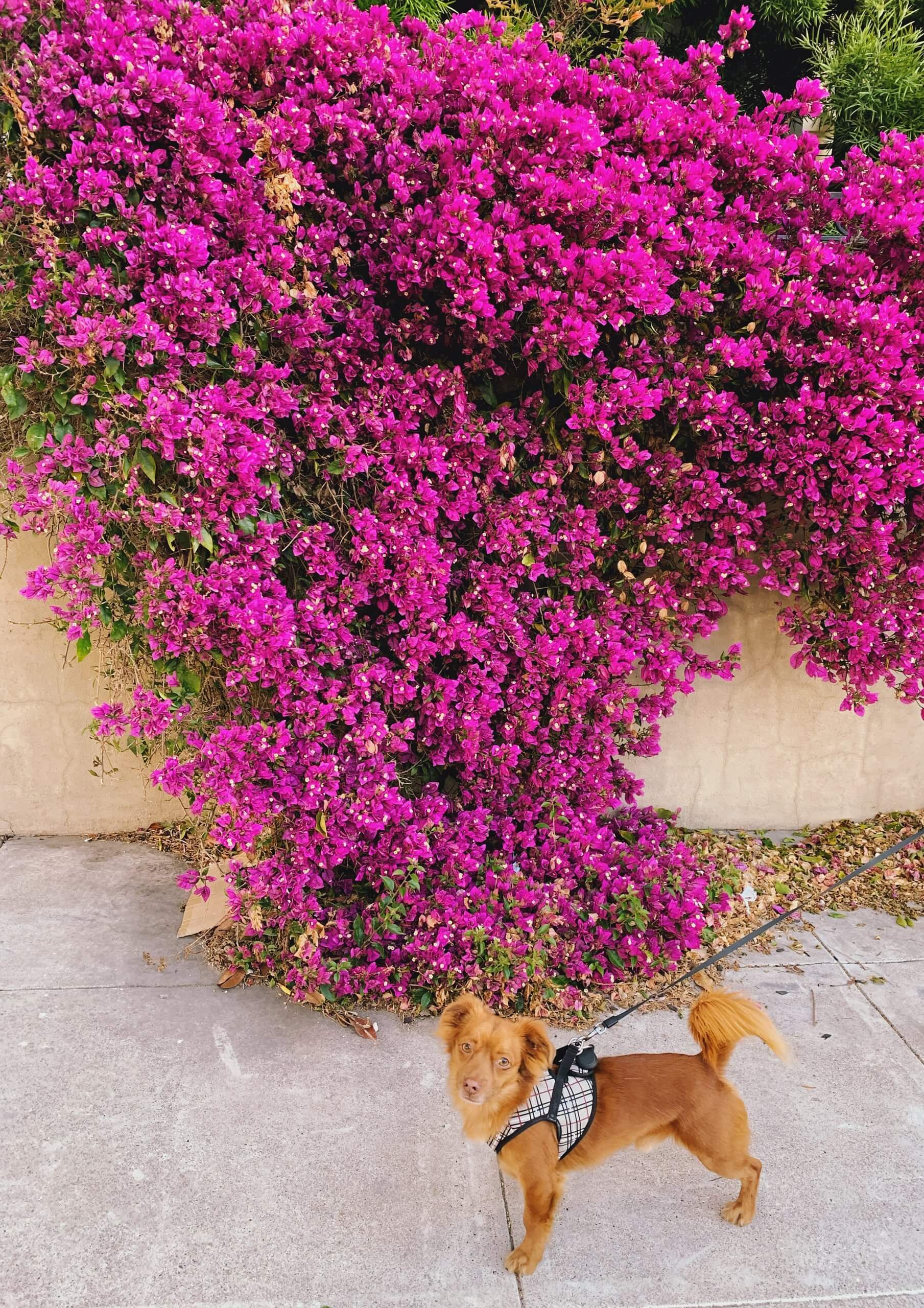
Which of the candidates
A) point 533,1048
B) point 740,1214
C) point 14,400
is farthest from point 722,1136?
point 14,400

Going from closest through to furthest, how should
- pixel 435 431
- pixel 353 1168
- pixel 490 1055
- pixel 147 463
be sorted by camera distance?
pixel 490 1055 → pixel 353 1168 → pixel 147 463 → pixel 435 431

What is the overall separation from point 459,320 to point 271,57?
0.92 metres

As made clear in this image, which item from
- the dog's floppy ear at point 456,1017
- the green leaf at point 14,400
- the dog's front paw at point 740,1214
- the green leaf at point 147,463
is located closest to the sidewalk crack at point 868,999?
the dog's front paw at point 740,1214

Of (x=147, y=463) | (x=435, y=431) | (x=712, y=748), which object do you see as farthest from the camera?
(x=712, y=748)

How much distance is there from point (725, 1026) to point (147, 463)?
7.19ft

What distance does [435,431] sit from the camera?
321cm

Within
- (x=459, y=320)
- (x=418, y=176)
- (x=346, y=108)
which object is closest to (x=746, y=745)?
(x=459, y=320)

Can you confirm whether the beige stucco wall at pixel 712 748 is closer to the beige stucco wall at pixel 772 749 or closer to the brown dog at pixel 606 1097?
the beige stucco wall at pixel 772 749

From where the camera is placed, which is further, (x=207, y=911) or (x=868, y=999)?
(x=207, y=911)

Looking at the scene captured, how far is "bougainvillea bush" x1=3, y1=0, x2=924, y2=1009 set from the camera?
266 cm

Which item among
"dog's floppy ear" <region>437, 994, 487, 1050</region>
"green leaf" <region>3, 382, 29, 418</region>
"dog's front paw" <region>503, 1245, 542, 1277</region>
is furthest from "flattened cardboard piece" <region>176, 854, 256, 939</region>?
"green leaf" <region>3, 382, 29, 418</region>

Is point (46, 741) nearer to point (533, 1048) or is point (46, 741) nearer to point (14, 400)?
point (14, 400)

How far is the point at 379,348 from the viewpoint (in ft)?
10.1

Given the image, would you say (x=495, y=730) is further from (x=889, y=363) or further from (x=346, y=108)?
(x=346, y=108)
